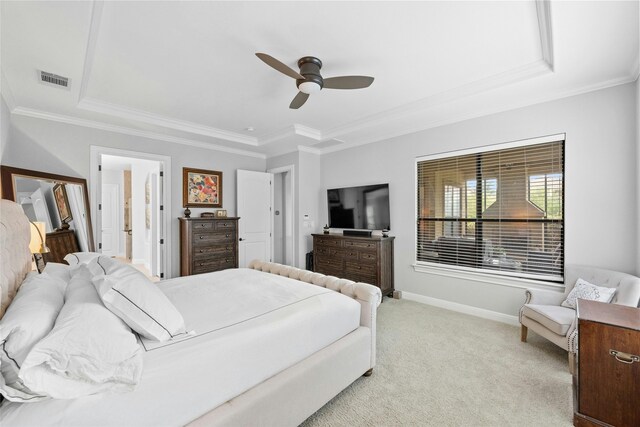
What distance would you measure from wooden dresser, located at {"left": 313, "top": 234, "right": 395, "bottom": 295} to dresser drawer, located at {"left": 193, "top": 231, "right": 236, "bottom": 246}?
58.1 inches

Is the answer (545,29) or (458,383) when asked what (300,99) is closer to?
(545,29)

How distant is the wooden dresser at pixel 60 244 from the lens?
2957 mm

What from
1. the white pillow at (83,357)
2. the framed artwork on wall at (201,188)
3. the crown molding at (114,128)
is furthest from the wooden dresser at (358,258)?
the white pillow at (83,357)

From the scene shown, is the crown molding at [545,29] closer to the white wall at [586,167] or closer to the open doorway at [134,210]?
the white wall at [586,167]

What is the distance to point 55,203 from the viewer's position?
3.23 m

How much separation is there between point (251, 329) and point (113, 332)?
2.08ft

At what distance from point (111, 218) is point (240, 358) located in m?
7.80

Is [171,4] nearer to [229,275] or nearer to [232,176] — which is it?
[229,275]

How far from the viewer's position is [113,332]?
1.14 metres

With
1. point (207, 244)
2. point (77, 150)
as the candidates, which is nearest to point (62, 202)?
point (77, 150)

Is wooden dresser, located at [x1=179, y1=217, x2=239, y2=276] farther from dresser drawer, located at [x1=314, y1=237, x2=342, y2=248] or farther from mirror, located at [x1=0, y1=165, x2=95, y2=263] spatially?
dresser drawer, located at [x1=314, y1=237, x2=342, y2=248]

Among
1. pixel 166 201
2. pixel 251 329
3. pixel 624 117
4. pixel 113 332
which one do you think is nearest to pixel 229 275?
pixel 251 329

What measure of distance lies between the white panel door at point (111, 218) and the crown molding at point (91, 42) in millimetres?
5263

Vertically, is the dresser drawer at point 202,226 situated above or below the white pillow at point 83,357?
above
